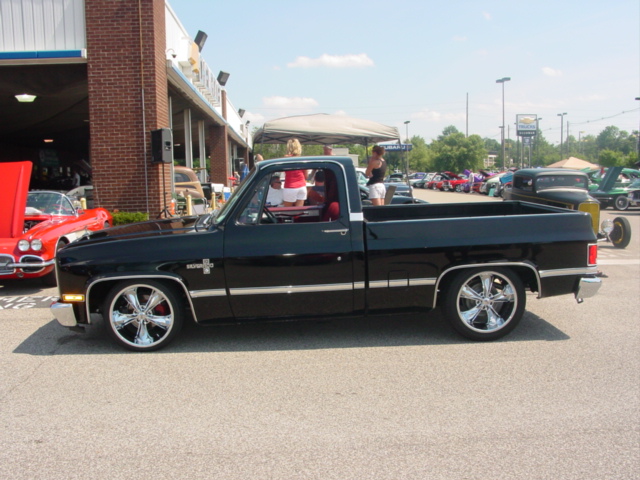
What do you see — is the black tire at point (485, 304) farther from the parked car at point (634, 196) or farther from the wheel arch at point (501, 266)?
the parked car at point (634, 196)

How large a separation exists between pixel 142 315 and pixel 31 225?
484cm

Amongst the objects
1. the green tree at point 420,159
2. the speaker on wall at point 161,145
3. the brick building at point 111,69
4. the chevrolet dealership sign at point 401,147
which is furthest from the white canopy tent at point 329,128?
the green tree at point 420,159

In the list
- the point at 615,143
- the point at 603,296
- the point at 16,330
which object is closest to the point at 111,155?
the point at 16,330

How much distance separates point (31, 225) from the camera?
8977 millimetres

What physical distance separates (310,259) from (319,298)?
0.37 meters

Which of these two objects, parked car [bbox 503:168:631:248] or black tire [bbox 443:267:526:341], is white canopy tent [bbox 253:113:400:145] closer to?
parked car [bbox 503:168:631:248]

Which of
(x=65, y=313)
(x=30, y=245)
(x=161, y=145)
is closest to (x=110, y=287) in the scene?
(x=65, y=313)

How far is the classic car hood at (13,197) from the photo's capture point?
813cm

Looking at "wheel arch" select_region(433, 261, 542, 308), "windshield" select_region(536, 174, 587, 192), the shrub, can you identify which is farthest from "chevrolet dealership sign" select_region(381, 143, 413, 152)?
"wheel arch" select_region(433, 261, 542, 308)

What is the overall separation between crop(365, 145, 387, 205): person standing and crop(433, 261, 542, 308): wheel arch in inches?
216

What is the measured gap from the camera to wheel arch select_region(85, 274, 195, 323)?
5059mm

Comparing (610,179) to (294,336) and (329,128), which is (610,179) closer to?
(329,128)

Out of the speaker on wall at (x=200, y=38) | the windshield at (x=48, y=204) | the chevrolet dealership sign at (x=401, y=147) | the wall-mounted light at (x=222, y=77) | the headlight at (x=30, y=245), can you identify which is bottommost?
the headlight at (x=30, y=245)

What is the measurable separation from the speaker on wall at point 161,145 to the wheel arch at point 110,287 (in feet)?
23.6
